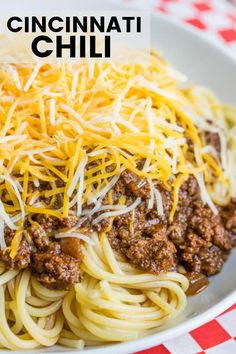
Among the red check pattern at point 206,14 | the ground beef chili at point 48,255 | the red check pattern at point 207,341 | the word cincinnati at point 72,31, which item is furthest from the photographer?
the red check pattern at point 206,14

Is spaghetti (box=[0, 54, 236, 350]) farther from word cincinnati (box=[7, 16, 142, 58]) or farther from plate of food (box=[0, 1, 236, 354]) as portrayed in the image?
word cincinnati (box=[7, 16, 142, 58])

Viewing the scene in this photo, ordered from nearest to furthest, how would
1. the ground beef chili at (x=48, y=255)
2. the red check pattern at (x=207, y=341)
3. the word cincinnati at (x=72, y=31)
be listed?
the ground beef chili at (x=48, y=255), the red check pattern at (x=207, y=341), the word cincinnati at (x=72, y=31)

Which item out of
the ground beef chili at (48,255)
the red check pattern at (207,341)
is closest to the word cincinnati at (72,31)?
the ground beef chili at (48,255)

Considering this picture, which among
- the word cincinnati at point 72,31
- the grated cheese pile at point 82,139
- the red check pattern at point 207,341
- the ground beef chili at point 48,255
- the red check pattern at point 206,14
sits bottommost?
the red check pattern at point 207,341

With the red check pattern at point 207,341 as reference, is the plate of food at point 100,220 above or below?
above

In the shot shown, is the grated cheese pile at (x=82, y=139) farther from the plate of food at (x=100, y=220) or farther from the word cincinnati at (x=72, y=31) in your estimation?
the word cincinnati at (x=72, y=31)

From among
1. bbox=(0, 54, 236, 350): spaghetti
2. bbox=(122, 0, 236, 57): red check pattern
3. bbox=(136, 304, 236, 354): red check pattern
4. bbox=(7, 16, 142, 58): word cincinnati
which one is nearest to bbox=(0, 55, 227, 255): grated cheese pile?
bbox=(0, 54, 236, 350): spaghetti
